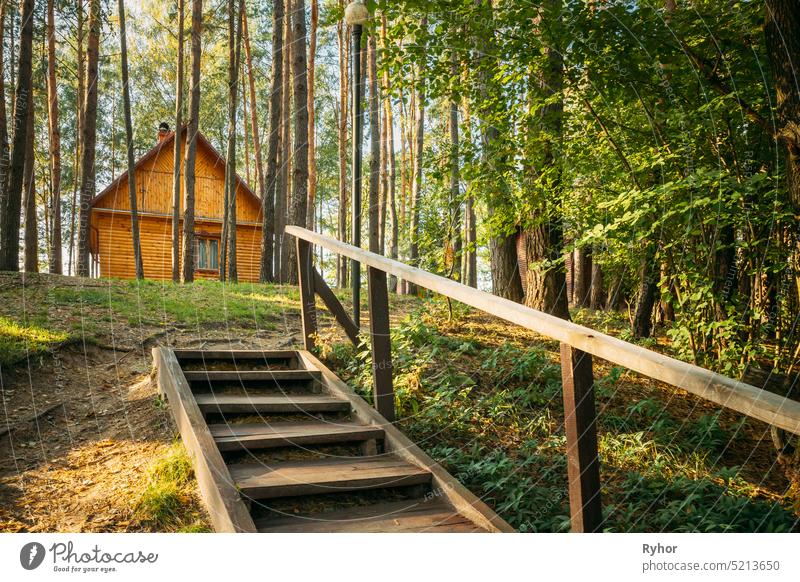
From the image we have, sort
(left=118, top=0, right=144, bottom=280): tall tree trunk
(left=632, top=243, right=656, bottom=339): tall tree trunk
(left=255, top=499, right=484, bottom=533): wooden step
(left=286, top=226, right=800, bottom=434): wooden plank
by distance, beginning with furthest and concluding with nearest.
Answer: (left=632, top=243, right=656, bottom=339): tall tree trunk
(left=118, top=0, right=144, bottom=280): tall tree trunk
(left=255, top=499, right=484, bottom=533): wooden step
(left=286, top=226, right=800, bottom=434): wooden plank

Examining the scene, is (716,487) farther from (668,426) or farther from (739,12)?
(739,12)

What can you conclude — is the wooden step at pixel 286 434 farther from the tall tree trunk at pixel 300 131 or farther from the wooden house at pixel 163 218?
the wooden house at pixel 163 218

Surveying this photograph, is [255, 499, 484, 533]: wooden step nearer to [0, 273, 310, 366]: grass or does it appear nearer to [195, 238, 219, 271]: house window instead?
[0, 273, 310, 366]: grass

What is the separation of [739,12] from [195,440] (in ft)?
12.9

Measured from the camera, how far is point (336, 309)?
3834 millimetres

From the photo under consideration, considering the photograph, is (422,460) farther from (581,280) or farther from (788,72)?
(581,280)

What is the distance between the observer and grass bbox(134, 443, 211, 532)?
7.25ft

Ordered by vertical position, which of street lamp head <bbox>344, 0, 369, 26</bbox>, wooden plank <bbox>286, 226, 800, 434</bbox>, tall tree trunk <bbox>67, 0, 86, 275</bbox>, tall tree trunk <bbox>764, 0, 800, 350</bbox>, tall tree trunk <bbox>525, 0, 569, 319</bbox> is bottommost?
wooden plank <bbox>286, 226, 800, 434</bbox>

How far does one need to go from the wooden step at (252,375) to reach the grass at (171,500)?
78 cm

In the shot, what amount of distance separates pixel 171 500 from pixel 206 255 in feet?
48.7

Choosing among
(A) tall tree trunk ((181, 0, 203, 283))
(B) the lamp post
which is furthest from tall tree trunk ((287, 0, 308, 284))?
(A) tall tree trunk ((181, 0, 203, 283))

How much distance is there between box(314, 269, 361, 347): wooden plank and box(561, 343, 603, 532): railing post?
7.11ft

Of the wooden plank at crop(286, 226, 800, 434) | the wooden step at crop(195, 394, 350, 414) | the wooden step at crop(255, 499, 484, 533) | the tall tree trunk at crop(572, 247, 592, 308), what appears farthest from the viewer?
the tall tree trunk at crop(572, 247, 592, 308)

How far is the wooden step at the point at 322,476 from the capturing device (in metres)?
2.34
